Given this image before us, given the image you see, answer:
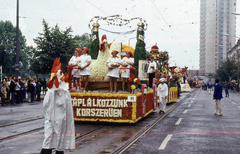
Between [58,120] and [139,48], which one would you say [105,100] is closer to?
[139,48]

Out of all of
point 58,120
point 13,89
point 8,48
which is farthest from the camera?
point 8,48

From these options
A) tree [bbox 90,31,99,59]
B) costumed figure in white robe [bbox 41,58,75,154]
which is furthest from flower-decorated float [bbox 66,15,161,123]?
costumed figure in white robe [bbox 41,58,75,154]

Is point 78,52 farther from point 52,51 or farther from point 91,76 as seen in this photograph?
point 52,51

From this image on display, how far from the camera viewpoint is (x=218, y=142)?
26.6ft

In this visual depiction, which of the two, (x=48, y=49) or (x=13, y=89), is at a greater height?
(x=48, y=49)

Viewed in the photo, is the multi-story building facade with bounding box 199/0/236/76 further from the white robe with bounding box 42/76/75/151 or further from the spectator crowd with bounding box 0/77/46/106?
the white robe with bounding box 42/76/75/151

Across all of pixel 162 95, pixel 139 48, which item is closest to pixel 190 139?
pixel 139 48

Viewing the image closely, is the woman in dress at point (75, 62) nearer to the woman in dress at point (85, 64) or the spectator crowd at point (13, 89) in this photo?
the woman in dress at point (85, 64)

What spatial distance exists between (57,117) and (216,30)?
146m

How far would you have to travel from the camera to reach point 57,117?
5.32 metres

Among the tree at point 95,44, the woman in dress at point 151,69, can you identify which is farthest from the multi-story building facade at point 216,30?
the tree at point 95,44

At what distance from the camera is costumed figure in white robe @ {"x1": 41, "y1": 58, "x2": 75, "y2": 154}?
17.2ft

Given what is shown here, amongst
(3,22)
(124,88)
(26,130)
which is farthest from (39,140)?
(3,22)

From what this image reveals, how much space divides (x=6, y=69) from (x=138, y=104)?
51855mm
